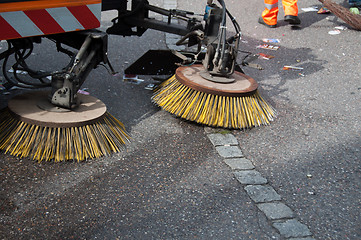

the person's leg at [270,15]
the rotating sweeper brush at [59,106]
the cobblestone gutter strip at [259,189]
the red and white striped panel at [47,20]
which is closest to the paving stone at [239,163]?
the cobblestone gutter strip at [259,189]

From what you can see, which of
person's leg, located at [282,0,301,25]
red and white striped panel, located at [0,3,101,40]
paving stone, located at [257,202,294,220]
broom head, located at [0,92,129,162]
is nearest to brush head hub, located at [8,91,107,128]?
broom head, located at [0,92,129,162]

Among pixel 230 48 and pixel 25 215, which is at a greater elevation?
pixel 230 48

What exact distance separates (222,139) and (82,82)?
1312mm

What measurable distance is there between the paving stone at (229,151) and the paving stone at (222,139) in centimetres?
6

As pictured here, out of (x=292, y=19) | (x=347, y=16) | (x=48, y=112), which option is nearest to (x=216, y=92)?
(x=48, y=112)

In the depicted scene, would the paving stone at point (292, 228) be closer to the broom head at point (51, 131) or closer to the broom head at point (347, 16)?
the broom head at point (51, 131)

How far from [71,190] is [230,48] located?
2.03m

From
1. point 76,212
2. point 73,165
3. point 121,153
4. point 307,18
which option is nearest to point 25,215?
point 76,212

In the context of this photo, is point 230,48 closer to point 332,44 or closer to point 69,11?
point 69,11

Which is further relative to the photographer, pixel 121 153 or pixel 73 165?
pixel 121 153

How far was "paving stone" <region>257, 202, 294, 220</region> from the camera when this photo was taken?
2.72 metres

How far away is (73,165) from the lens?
3066mm

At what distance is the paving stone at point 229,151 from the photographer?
347 centimetres

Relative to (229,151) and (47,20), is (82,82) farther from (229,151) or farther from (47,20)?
(229,151)
